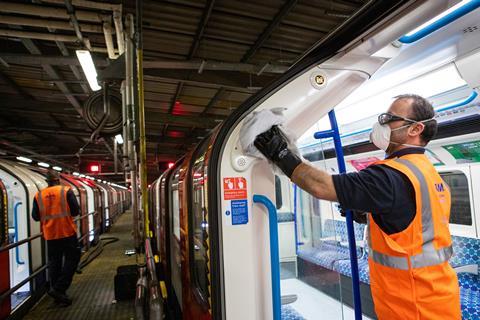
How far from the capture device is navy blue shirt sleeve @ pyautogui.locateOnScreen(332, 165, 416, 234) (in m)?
1.37

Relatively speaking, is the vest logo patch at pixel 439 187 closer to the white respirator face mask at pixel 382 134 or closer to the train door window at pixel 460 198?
the white respirator face mask at pixel 382 134

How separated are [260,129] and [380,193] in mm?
599

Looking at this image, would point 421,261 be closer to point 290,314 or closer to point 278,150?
point 278,150

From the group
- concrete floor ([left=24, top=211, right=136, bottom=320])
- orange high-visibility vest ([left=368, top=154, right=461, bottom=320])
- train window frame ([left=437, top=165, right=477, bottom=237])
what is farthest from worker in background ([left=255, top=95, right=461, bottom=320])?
concrete floor ([left=24, top=211, right=136, bottom=320])

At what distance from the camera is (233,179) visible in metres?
1.67

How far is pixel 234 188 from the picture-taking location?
5.49ft

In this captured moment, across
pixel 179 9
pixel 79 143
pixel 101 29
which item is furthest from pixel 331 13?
pixel 79 143

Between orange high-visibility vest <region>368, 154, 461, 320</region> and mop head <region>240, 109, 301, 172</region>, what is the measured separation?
0.45 metres

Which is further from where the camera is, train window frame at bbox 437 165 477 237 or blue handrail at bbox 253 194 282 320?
train window frame at bbox 437 165 477 237

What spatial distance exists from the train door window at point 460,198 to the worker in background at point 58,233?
603 centimetres

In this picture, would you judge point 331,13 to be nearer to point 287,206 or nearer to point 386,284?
point 287,206

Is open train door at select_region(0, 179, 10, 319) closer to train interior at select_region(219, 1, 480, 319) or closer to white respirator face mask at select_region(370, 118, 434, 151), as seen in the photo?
train interior at select_region(219, 1, 480, 319)

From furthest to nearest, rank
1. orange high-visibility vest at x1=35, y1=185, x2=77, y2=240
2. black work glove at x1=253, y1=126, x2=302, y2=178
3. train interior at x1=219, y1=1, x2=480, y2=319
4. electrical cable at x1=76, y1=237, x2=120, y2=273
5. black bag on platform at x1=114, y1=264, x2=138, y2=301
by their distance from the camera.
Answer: electrical cable at x1=76, y1=237, x2=120, y2=273
black bag on platform at x1=114, y1=264, x2=138, y2=301
orange high-visibility vest at x1=35, y1=185, x2=77, y2=240
train interior at x1=219, y1=1, x2=480, y2=319
black work glove at x1=253, y1=126, x2=302, y2=178

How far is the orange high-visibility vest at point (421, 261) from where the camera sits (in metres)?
1.41
